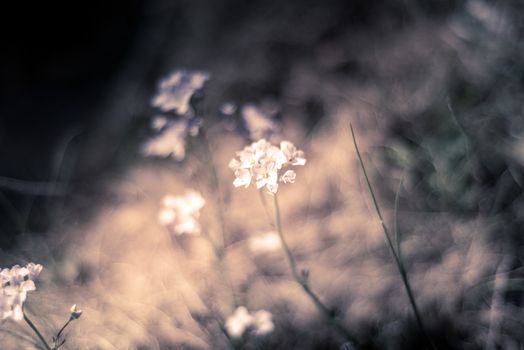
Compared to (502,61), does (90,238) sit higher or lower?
lower

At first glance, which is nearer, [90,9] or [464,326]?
[464,326]

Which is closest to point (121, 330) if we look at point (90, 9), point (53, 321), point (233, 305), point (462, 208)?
point (53, 321)

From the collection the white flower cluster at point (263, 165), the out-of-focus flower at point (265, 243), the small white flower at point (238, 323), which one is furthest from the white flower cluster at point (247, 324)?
the white flower cluster at point (263, 165)

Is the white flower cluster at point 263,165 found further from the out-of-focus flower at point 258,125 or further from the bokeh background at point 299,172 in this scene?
the out-of-focus flower at point 258,125

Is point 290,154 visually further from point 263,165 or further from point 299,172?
point 299,172

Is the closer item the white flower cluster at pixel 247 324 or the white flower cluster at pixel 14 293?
the white flower cluster at pixel 14 293

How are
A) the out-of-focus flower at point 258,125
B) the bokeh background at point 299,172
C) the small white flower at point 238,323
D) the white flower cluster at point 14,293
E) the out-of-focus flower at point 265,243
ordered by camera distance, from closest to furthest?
the white flower cluster at point 14,293
the small white flower at point 238,323
the bokeh background at point 299,172
the out-of-focus flower at point 258,125
the out-of-focus flower at point 265,243

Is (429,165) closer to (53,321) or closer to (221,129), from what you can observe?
(221,129)
